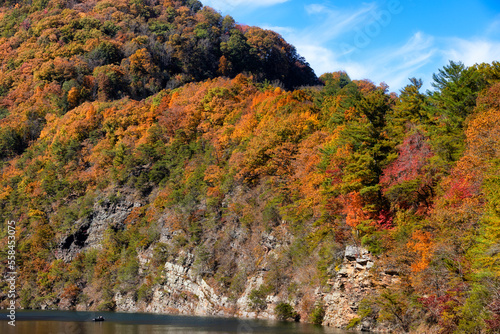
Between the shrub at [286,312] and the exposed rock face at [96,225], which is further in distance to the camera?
the exposed rock face at [96,225]

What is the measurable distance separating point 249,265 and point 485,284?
34847 mm

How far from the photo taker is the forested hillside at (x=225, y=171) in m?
34.2

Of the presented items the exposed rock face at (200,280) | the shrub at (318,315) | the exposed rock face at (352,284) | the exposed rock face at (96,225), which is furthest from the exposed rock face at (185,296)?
the exposed rock face at (96,225)

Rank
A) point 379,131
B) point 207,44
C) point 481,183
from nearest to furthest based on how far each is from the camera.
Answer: point 481,183
point 379,131
point 207,44

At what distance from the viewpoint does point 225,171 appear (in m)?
71.4

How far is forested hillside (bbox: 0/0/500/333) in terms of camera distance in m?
34.2

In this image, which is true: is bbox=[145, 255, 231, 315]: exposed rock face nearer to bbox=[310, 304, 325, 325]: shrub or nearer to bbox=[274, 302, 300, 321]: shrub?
bbox=[274, 302, 300, 321]: shrub

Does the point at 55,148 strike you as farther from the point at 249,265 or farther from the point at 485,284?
the point at 485,284

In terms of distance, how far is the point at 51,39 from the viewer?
123312 millimetres

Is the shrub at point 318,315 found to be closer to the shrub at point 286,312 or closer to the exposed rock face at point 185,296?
the shrub at point 286,312

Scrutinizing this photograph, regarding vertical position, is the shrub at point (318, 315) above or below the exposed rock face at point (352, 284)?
below

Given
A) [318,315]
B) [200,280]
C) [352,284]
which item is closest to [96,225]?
[200,280]

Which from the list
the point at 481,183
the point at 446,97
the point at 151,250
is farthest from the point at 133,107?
the point at 481,183

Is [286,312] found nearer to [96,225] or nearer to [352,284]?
[352,284]
